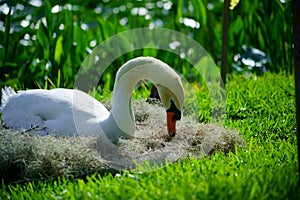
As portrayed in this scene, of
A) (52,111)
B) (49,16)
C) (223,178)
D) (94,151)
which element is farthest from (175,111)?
(49,16)

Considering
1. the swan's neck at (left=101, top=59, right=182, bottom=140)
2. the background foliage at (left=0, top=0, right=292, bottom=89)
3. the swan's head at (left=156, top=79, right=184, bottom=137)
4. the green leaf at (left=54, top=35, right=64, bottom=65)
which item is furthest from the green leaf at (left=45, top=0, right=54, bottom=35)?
the swan's head at (left=156, top=79, right=184, bottom=137)

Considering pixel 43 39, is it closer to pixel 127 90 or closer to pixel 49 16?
pixel 49 16

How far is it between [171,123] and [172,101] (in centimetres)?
15

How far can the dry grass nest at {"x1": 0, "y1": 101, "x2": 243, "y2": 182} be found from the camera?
3.87 m

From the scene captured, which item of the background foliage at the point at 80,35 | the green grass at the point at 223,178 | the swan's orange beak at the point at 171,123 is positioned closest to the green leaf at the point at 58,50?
the background foliage at the point at 80,35

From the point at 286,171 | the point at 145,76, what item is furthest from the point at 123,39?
the point at 286,171

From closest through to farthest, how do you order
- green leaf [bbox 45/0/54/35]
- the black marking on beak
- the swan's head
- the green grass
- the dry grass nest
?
the green grass, the dry grass nest, the swan's head, the black marking on beak, green leaf [bbox 45/0/54/35]

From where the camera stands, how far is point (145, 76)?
4332 mm

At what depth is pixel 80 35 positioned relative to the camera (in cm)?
683

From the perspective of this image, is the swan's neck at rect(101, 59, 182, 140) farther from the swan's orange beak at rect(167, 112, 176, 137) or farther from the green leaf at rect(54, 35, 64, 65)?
the green leaf at rect(54, 35, 64, 65)

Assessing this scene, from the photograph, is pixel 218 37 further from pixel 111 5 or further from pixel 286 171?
pixel 286 171

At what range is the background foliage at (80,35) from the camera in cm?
632

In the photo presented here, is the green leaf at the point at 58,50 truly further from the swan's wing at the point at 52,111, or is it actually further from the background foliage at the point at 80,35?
the swan's wing at the point at 52,111

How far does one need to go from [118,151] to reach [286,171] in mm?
1104
